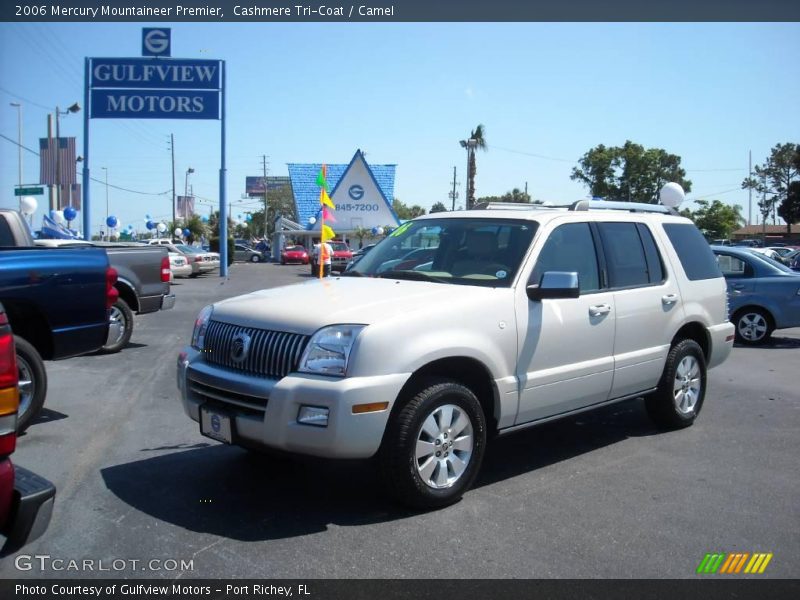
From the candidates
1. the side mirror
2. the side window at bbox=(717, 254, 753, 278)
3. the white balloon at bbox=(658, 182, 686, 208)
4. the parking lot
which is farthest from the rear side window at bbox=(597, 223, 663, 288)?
the white balloon at bbox=(658, 182, 686, 208)

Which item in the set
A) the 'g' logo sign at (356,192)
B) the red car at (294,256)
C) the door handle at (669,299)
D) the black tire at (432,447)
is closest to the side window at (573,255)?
the door handle at (669,299)

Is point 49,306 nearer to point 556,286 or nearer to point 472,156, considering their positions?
point 556,286

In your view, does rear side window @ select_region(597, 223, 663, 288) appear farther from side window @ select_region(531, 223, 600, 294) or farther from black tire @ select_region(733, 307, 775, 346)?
black tire @ select_region(733, 307, 775, 346)

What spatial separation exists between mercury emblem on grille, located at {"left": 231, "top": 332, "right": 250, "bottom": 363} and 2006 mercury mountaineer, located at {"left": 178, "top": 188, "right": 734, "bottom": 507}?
0.01m

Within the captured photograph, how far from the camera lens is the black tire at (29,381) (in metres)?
5.89

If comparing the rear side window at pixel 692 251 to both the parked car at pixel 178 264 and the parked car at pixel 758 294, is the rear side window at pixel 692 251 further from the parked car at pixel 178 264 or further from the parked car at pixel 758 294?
the parked car at pixel 178 264

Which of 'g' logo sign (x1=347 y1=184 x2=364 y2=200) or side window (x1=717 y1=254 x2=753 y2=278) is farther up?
'g' logo sign (x1=347 y1=184 x2=364 y2=200)

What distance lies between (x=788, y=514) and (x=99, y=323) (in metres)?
5.70

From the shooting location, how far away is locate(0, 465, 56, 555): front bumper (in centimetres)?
279

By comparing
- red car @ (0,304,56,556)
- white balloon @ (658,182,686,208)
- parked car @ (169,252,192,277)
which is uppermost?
white balloon @ (658,182,686,208)

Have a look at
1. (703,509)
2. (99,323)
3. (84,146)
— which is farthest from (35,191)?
(703,509)

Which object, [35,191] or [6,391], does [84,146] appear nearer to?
[35,191]

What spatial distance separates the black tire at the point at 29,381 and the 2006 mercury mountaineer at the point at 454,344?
5.83ft
